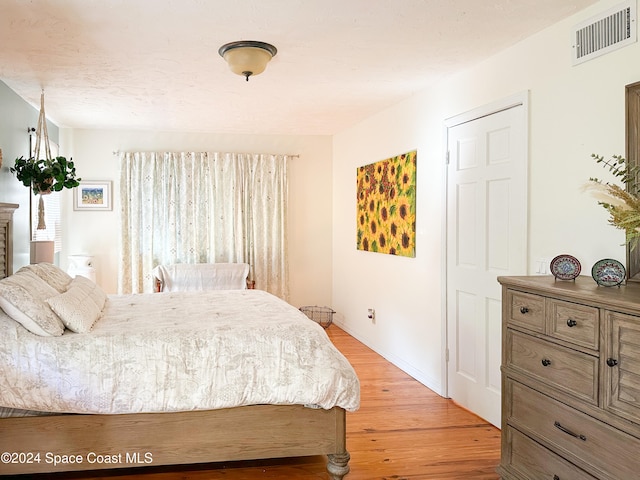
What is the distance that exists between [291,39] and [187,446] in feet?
7.66

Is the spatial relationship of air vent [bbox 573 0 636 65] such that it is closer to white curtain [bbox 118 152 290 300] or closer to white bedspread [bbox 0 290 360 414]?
white bedspread [bbox 0 290 360 414]

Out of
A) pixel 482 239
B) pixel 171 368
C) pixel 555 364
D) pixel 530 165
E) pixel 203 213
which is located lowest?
pixel 171 368

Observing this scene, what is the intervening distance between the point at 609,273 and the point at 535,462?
2.96 feet

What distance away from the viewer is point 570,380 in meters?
2.21

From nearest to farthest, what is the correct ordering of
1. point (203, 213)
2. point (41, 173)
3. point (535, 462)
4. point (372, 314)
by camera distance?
point (535, 462) < point (41, 173) < point (372, 314) < point (203, 213)

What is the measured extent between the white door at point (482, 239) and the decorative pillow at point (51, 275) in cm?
269

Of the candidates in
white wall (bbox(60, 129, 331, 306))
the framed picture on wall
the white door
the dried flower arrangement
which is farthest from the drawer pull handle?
the framed picture on wall

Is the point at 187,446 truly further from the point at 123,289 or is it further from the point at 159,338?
the point at 123,289

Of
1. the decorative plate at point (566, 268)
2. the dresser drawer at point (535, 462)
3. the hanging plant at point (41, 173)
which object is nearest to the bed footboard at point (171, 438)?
the dresser drawer at point (535, 462)

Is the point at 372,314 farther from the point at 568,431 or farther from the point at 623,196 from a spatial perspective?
the point at 623,196

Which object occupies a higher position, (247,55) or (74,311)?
(247,55)

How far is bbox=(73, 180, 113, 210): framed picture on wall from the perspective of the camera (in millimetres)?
6422

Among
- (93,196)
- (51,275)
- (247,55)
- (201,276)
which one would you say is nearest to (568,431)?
(247,55)

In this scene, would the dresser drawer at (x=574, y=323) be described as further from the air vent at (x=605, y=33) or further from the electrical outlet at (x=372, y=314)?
the electrical outlet at (x=372, y=314)
